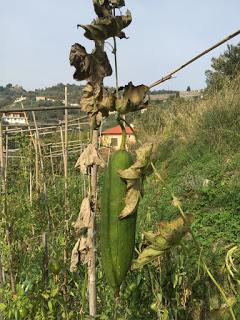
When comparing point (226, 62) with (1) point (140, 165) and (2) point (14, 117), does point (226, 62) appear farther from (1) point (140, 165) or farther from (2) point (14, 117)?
(1) point (140, 165)

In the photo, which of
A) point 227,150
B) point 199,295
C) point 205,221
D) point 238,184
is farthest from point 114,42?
point 227,150

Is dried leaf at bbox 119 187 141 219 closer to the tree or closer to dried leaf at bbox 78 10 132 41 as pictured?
dried leaf at bbox 78 10 132 41

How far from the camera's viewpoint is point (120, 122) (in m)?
1.06

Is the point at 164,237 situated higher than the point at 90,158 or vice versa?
the point at 90,158

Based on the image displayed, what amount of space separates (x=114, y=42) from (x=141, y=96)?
0.14 metres

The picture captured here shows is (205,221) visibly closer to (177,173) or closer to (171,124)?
(177,173)

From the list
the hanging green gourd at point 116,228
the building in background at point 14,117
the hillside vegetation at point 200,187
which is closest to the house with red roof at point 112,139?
the hanging green gourd at point 116,228

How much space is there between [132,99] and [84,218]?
0.30 meters

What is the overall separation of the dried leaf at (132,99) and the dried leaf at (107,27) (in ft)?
0.40

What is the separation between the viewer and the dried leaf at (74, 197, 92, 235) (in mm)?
1132

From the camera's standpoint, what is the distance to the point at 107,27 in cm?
105

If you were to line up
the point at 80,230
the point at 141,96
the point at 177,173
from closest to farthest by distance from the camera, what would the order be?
the point at 141,96 → the point at 80,230 → the point at 177,173

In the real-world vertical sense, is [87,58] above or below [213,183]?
above

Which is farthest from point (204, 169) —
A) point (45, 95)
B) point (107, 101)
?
point (45, 95)
